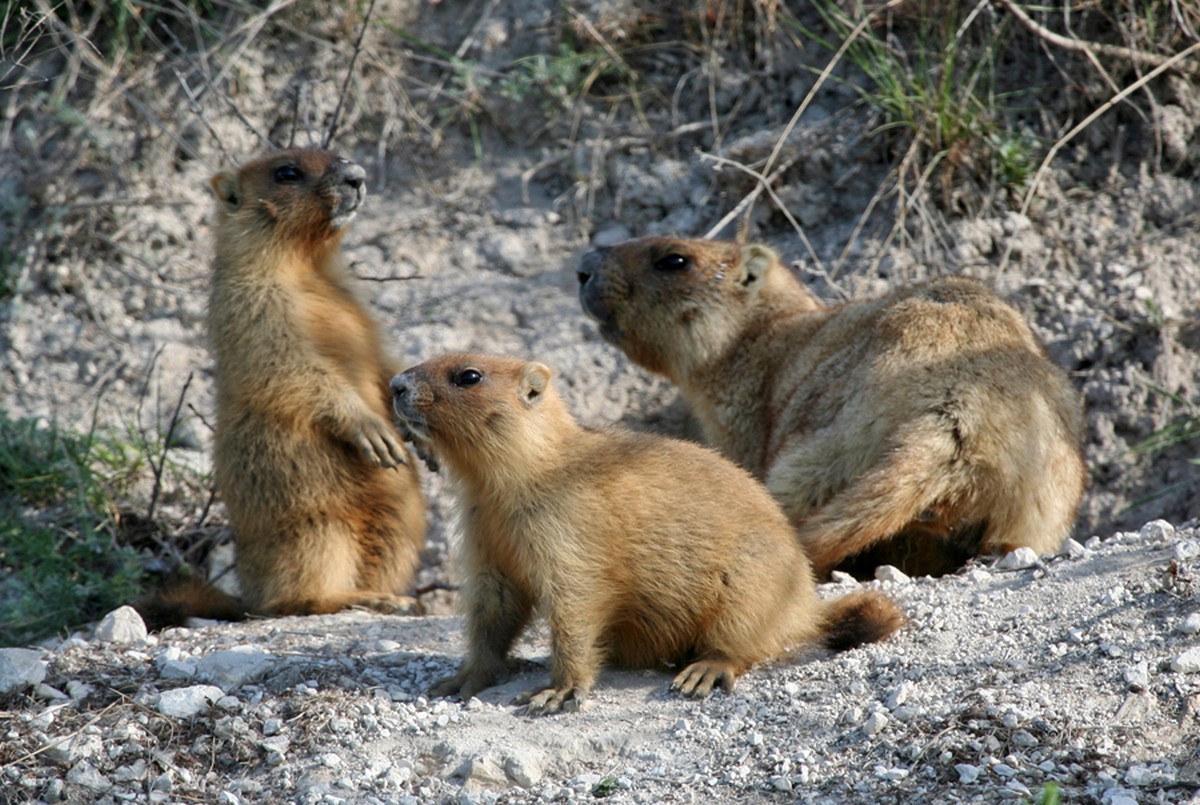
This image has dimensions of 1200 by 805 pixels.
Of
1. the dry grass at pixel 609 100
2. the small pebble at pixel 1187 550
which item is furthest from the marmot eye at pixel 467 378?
the dry grass at pixel 609 100

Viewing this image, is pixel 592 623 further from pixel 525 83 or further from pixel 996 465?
pixel 525 83

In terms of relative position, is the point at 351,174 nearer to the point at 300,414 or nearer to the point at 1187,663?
the point at 300,414

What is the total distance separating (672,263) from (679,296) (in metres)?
0.23

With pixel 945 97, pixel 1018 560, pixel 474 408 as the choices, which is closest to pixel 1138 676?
pixel 1018 560

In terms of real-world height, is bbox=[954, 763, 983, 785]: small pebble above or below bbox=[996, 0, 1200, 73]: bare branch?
below

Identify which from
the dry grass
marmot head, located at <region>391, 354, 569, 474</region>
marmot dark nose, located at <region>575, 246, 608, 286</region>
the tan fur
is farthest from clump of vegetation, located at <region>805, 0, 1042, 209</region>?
marmot head, located at <region>391, 354, 569, 474</region>

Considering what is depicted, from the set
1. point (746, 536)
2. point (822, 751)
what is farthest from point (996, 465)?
point (822, 751)

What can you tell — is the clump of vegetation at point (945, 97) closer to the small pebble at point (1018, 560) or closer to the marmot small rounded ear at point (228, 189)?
the small pebble at point (1018, 560)

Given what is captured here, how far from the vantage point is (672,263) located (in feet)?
28.6

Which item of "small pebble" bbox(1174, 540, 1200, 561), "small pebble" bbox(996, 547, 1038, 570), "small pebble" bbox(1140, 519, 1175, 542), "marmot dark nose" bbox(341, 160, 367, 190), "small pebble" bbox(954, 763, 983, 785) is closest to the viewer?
"small pebble" bbox(954, 763, 983, 785)

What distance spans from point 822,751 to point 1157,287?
19.2 feet

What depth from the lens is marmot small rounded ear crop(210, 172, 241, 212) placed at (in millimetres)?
8055

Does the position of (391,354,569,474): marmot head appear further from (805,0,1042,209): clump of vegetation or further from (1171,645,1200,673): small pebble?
(805,0,1042,209): clump of vegetation

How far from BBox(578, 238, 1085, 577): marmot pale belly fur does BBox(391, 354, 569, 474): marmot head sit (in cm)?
184
